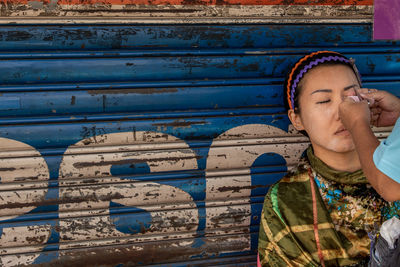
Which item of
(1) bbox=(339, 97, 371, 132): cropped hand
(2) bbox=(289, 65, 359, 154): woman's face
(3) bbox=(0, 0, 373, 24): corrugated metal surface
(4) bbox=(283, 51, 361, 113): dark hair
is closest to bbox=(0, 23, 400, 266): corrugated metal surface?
(3) bbox=(0, 0, 373, 24): corrugated metal surface

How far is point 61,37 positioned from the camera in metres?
2.55

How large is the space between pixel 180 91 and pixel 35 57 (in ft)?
3.83

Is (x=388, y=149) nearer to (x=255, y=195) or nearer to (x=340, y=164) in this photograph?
(x=340, y=164)

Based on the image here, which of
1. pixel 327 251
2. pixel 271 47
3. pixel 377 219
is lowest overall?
pixel 327 251

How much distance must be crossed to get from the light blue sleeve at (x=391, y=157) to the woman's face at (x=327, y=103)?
0.64 m

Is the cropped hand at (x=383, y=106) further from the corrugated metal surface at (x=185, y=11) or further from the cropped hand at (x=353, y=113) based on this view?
the corrugated metal surface at (x=185, y=11)

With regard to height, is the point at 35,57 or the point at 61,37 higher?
the point at 61,37

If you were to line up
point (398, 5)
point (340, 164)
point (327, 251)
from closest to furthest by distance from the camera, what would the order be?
point (327, 251) → point (340, 164) → point (398, 5)

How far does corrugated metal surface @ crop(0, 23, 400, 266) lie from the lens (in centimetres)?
259

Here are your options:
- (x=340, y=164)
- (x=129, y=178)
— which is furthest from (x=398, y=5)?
(x=129, y=178)

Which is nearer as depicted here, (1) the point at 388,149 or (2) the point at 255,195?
(1) the point at 388,149

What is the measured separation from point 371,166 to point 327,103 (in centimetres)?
68

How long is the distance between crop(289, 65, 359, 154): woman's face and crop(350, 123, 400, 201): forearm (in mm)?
392

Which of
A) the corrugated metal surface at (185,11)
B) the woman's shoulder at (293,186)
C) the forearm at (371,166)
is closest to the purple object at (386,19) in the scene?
the corrugated metal surface at (185,11)
